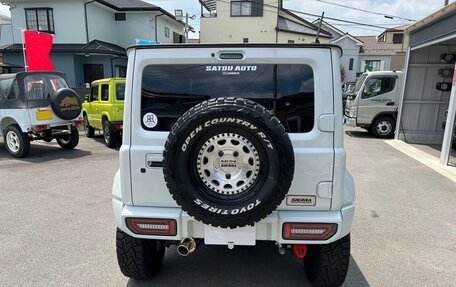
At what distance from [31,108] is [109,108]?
1.95 meters

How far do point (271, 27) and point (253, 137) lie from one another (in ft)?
88.5

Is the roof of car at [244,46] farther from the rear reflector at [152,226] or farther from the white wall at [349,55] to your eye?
the white wall at [349,55]

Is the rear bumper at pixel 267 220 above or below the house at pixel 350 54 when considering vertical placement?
below

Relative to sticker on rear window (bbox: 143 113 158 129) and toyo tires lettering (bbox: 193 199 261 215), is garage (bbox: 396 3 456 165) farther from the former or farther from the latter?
sticker on rear window (bbox: 143 113 158 129)

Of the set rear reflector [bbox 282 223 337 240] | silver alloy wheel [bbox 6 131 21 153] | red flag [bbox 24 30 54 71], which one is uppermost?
red flag [bbox 24 30 54 71]

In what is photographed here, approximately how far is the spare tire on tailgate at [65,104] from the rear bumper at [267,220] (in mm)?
6602

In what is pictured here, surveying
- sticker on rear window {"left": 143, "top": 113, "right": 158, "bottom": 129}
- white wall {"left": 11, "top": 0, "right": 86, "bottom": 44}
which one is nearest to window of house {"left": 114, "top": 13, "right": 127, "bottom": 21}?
white wall {"left": 11, "top": 0, "right": 86, "bottom": 44}

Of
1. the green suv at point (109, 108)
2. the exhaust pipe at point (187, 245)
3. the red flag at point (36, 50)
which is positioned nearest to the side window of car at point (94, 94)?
the green suv at point (109, 108)

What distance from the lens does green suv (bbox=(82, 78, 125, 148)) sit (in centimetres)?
914

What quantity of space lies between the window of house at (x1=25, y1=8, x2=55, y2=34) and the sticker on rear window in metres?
21.7

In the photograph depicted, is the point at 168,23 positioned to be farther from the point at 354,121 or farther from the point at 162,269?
the point at 162,269

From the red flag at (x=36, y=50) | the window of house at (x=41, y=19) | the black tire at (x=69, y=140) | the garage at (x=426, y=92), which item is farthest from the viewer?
the window of house at (x=41, y=19)

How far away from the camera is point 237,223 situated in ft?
7.20

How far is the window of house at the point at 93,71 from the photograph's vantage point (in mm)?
21141
